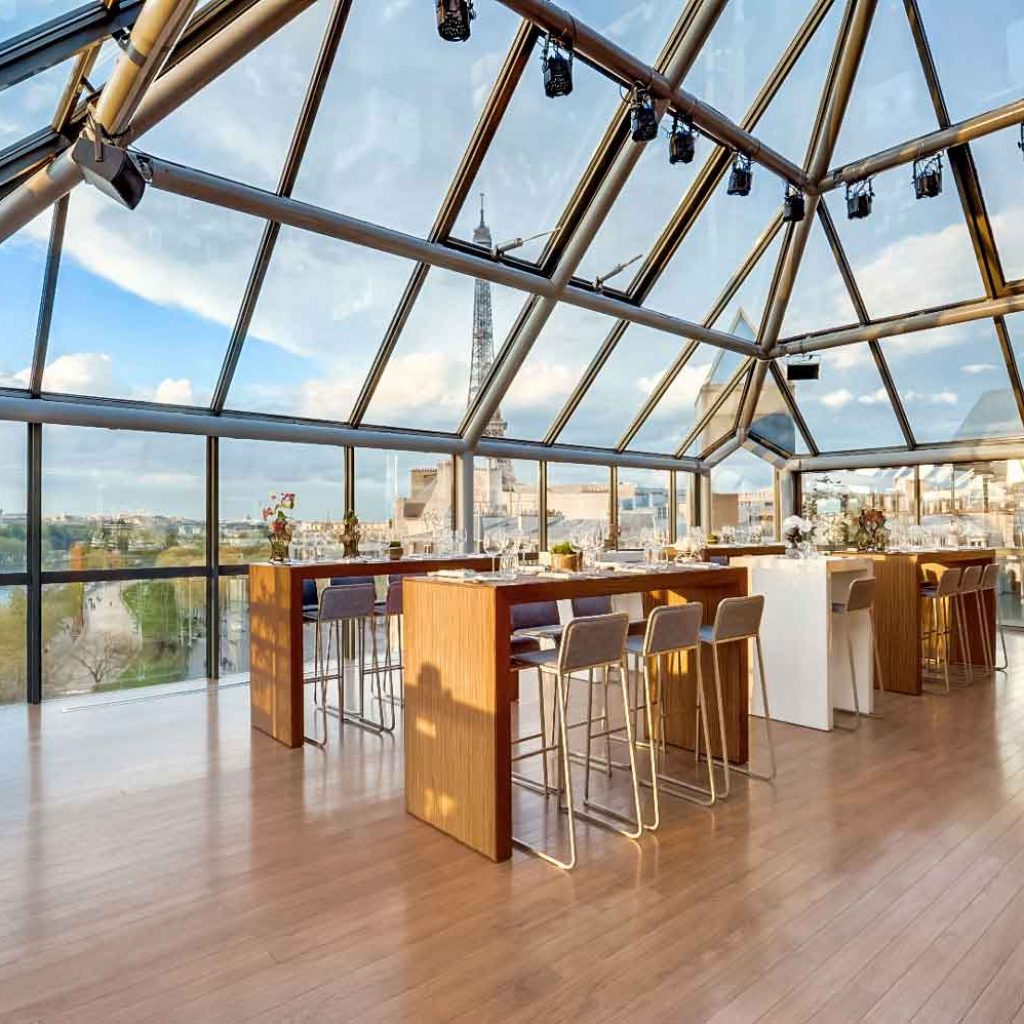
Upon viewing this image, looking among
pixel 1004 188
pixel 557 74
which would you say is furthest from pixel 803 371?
pixel 557 74

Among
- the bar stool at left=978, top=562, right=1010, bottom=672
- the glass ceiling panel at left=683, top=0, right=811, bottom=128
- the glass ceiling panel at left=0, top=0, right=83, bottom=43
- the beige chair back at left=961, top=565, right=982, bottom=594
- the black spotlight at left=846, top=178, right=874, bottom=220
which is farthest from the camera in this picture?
the black spotlight at left=846, top=178, right=874, bottom=220

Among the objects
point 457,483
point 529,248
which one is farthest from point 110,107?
point 457,483

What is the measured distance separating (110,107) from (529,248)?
4.17m

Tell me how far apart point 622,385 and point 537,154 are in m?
3.48

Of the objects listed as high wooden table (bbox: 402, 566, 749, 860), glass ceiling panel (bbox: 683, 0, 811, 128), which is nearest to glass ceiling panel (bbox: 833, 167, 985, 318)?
glass ceiling panel (bbox: 683, 0, 811, 128)

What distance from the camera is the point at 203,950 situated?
2465 mm

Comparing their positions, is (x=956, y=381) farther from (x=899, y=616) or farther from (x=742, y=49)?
(x=742, y=49)

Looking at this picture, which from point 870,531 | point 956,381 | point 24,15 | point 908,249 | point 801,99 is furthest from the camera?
point 956,381

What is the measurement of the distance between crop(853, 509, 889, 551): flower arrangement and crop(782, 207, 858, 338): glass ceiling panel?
12.2ft

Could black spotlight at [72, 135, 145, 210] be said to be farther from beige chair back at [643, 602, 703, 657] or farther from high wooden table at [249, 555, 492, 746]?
beige chair back at [643, 602, 703, 657]

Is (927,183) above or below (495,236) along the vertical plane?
above

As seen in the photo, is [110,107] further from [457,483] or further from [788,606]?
[457,483]

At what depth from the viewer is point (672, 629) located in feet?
11.9

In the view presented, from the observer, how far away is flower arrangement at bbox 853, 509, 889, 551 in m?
6.58
